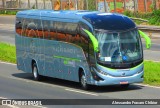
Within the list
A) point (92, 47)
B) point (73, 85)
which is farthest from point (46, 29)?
point (92, 47)

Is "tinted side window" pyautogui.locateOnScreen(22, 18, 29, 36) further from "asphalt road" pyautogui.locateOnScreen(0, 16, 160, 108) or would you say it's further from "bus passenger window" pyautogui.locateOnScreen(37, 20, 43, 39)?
"asphalt road" pyautogui.locateOnScreen(0, 16, 160, 108)

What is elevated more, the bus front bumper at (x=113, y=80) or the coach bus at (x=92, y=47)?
the coach bus at (x=92, y=47)

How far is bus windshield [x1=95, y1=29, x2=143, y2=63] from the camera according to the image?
21781mm

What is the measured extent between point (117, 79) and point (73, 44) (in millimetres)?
2553

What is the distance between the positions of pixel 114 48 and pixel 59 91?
256cm

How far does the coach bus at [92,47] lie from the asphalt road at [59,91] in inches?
15.9

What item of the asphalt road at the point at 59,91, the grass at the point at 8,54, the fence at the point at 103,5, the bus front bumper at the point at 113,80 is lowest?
the grass at the point at 8,54

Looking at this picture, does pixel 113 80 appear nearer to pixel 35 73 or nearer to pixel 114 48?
pixel 114 48

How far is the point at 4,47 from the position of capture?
4000 centimetres

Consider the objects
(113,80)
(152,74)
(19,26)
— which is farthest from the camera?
(19,26)

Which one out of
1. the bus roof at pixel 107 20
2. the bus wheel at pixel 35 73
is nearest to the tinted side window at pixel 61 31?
the bus roof at pixel 107 20

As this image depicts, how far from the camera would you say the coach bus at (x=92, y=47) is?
21.7 metres

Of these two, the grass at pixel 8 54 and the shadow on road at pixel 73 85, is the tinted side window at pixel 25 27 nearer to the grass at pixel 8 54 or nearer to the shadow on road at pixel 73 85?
the shadow on road at pixel 73 85

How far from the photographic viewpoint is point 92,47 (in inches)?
855
